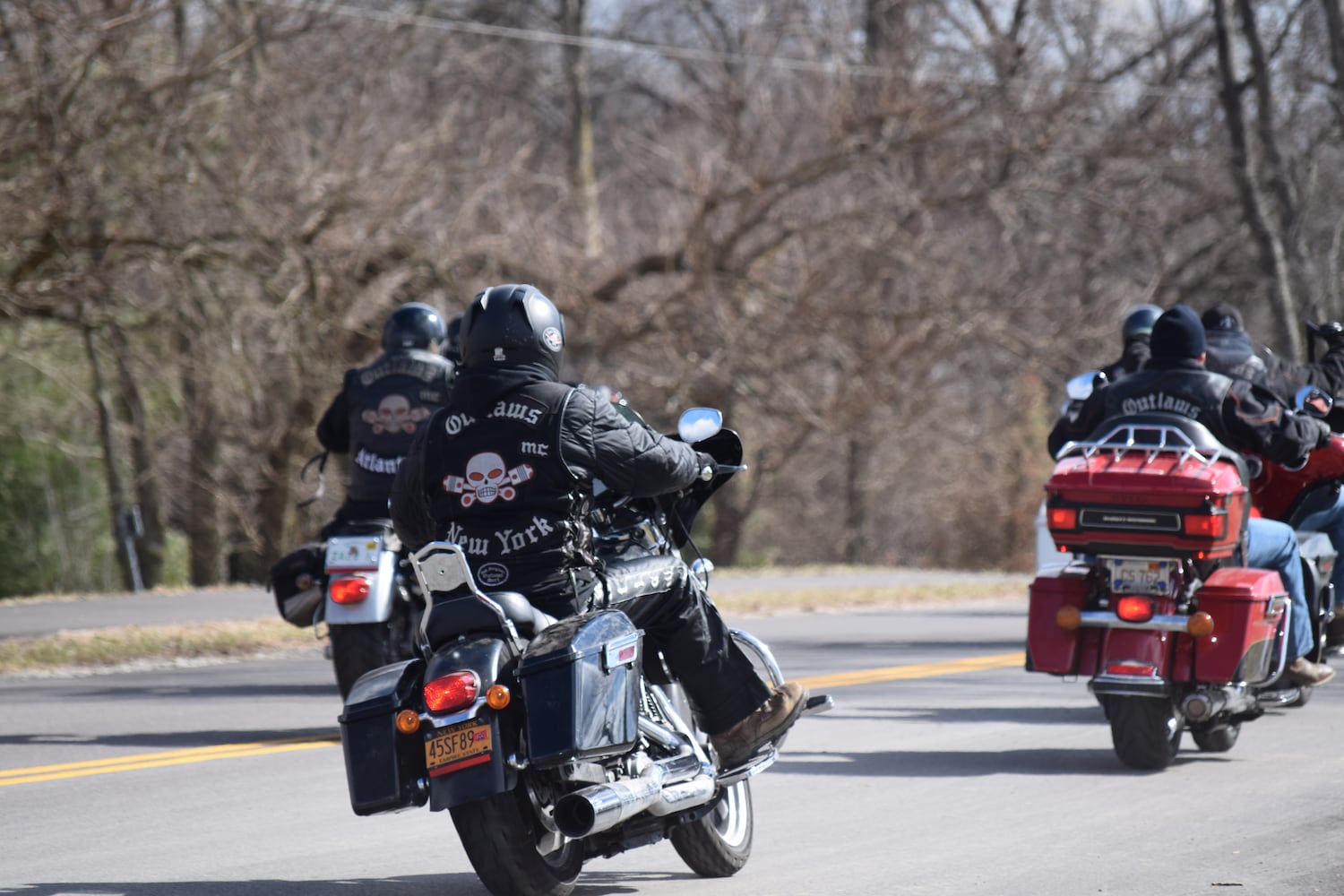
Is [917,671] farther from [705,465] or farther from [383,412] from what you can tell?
[705,465]

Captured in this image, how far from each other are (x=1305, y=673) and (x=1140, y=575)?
1.07 m

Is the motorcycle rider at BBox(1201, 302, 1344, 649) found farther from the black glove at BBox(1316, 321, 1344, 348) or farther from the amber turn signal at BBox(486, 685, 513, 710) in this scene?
the amber turn signal at BBox(486, 685, 513, 710)

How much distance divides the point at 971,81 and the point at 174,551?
15.3 metres

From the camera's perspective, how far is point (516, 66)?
32.7 metres

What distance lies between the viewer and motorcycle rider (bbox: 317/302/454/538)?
346 inches

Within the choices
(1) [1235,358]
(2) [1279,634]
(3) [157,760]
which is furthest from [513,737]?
(1) [1235,358]

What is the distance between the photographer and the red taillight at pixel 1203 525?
23.4 feet

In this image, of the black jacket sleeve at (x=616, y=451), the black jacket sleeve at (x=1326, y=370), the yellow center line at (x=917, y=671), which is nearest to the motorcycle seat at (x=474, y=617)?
the black jacket sleeve at (x=616, y=451)

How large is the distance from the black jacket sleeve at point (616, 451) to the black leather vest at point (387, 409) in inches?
147

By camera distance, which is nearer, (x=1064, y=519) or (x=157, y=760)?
(x=1064, y=519)

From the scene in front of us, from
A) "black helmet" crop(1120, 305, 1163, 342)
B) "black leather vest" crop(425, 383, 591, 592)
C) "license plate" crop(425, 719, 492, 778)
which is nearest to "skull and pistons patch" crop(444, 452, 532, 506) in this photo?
"black leather vest" crop(425, 383, 591, 592)

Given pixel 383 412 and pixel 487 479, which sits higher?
pixel 487 479

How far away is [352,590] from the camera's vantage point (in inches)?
323

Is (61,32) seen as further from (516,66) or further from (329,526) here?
(516,66)
